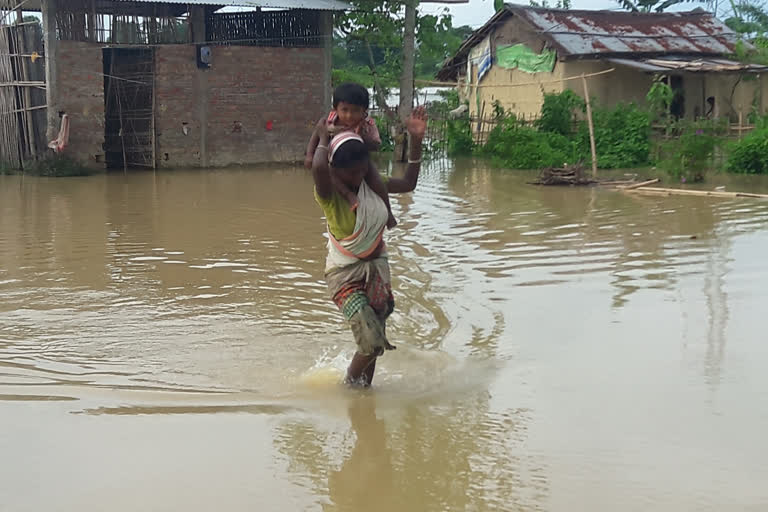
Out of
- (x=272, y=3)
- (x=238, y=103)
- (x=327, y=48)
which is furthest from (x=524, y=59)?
(x=238, y=103)

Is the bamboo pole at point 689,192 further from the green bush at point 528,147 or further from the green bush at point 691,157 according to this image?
the green bush at point 528,147

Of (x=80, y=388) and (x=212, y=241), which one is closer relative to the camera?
(x=80, y=388)

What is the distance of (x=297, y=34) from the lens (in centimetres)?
1859

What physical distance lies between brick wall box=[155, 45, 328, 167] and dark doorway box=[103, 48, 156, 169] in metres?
0.35

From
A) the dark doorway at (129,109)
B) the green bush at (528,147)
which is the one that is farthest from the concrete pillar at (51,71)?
the green bush at (528,147)

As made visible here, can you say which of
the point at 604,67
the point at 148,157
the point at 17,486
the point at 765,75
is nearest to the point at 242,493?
the point at 17,486

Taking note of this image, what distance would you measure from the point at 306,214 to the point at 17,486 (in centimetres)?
777

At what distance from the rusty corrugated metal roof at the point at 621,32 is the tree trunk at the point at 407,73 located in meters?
3.64

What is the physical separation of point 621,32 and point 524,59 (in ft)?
8.20

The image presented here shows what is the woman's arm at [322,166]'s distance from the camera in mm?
4039

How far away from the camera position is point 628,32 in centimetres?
2245

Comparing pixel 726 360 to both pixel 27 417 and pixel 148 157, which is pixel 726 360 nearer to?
pixel 27 417

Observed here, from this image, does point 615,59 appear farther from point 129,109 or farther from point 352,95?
point 352,95

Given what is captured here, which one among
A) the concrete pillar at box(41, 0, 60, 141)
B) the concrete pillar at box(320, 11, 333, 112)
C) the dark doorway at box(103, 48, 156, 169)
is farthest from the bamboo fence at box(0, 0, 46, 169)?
the concrete pillar at box(320, 11, 333, 112)
